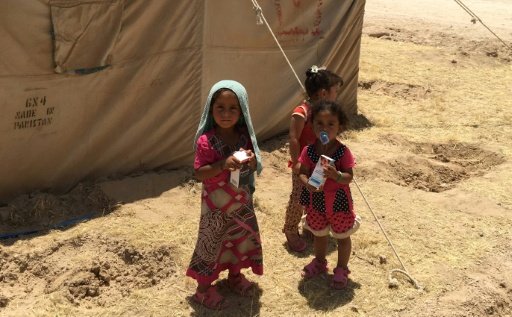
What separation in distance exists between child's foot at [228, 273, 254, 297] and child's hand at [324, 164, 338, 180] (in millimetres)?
983

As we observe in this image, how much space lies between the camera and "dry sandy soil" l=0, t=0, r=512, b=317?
4398 millimetres

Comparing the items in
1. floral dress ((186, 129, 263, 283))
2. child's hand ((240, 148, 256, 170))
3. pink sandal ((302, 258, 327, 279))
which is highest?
child's hand ((240, 148, 256, 170))

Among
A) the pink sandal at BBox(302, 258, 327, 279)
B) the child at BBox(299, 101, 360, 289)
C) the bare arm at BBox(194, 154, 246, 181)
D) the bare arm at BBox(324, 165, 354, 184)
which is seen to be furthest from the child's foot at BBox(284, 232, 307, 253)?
the bare arm at BBox(194, 154, 246, 181)

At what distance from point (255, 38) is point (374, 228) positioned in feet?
8.32

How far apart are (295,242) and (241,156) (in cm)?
157

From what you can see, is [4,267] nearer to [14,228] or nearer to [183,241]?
[14,228]

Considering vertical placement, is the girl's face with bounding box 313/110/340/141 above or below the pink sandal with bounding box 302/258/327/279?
above

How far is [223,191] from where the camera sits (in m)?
3.97

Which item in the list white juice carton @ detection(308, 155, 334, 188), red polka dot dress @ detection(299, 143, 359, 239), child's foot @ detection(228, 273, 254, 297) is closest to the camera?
white juice carton @ detection(308, 155, 334, 188)

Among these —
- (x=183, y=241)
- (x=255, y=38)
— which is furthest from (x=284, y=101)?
(x=183, y=241)

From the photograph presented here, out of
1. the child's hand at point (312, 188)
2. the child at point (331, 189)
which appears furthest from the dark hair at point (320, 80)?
the child's hand at point (312, 188)

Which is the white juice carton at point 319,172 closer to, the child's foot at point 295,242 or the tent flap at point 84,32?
the child's foot at point 295,242

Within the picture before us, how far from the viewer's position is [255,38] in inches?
273

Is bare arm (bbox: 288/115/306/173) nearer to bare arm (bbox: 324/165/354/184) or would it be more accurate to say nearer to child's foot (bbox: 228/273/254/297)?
bare arm (bbox: 324/165/354/184)
